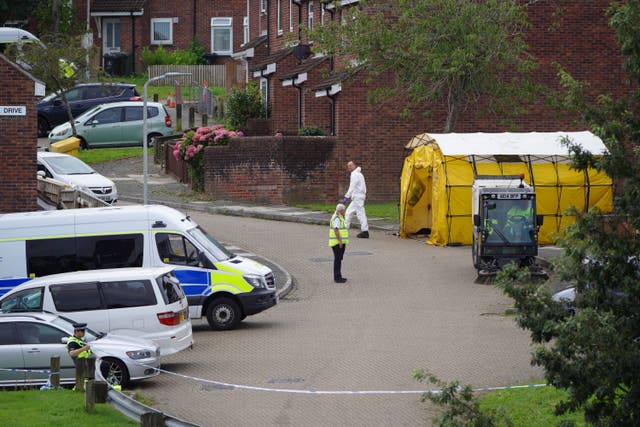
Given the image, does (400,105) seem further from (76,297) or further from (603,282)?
(603,282)

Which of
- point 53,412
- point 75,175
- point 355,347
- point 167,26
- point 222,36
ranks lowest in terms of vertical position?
point 355,347

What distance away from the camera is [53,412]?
13.6 metres

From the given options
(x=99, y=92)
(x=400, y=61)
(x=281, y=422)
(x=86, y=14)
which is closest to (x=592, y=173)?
(x=400, y=61)

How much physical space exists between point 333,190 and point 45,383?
849 inches

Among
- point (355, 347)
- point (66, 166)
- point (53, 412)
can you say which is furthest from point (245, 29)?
point (53, 412)

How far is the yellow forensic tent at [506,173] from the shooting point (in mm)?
28484

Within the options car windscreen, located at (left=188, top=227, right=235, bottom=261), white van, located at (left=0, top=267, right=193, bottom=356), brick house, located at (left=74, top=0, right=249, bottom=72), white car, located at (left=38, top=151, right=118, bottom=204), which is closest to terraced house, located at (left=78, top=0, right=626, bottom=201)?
white car, located at (left=38, top=151, right=118, bottom=204)

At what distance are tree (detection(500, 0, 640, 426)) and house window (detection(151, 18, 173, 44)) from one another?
189 feet

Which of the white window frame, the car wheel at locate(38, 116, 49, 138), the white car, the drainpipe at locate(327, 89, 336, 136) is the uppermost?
the white window frame

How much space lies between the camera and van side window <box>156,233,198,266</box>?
20508 millimetres

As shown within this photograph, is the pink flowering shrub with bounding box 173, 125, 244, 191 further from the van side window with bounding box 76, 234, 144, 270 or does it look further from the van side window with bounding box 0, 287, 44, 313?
the van side window with bounding box 0, 287, 44, 313

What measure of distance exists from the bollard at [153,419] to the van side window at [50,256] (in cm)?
1046

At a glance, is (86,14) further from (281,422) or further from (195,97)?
(281,422)

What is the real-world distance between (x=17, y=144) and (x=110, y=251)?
6116mm
